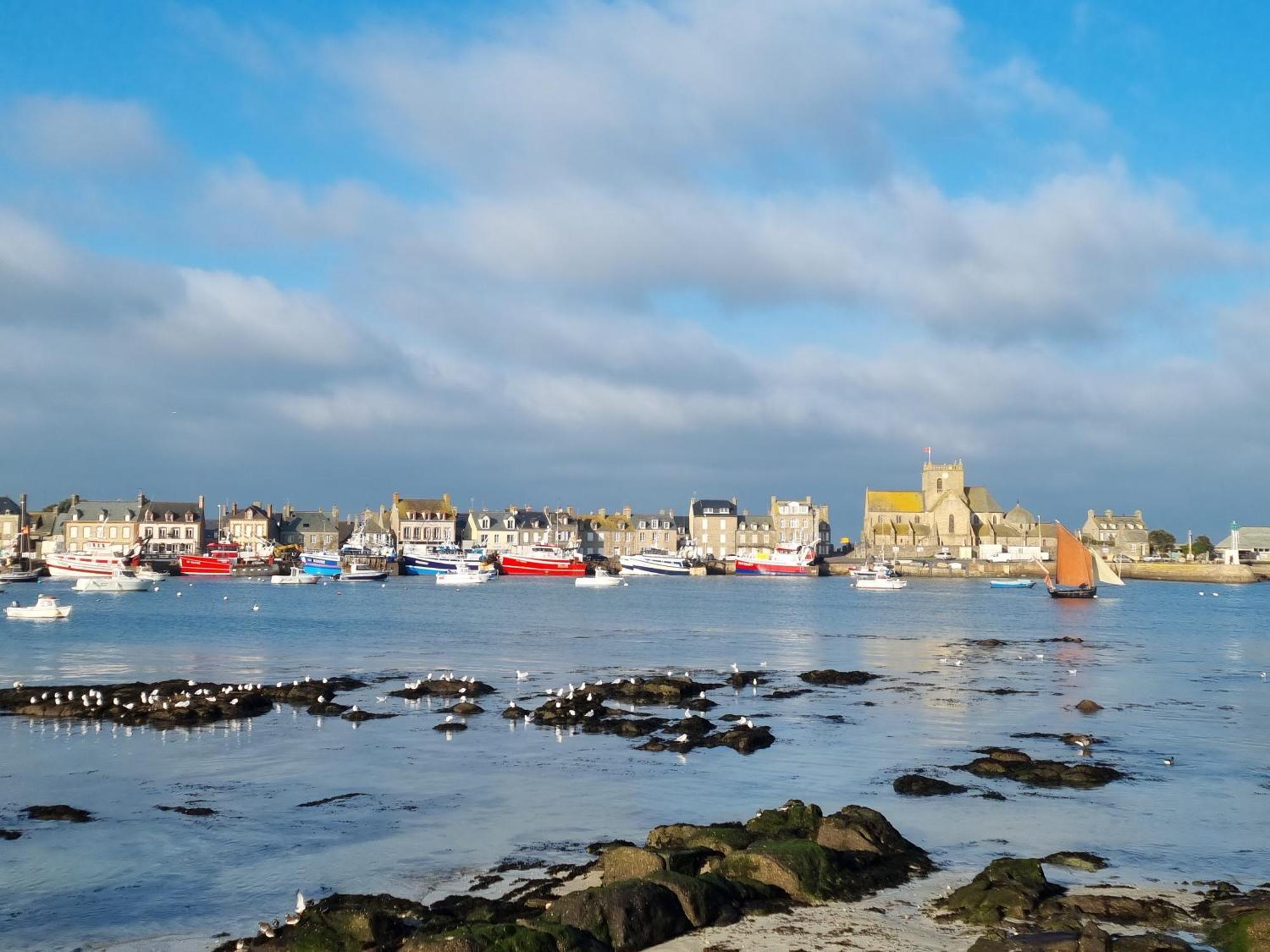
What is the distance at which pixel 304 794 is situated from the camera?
19766 mm

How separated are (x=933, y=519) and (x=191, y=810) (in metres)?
162

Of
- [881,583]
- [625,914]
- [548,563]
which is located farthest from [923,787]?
[548,563]

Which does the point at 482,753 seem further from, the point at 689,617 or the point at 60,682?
the point at 689,617

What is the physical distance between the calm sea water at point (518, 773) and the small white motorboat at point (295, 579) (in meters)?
65.9

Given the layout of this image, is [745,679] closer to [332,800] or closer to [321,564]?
[332,800]

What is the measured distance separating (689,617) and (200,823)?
5496 centimetres

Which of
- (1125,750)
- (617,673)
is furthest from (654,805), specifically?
(617,673)

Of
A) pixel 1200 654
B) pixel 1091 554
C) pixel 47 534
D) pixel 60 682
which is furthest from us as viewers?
pixel 47 534

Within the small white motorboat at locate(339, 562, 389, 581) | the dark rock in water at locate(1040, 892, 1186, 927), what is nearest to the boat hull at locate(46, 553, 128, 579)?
the small white motorboat at locate(339, 562, 389, 581)

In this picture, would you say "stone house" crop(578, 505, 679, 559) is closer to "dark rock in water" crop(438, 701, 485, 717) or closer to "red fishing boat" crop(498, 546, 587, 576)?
"red fishing boat" crop(498, 546, 587, 576)

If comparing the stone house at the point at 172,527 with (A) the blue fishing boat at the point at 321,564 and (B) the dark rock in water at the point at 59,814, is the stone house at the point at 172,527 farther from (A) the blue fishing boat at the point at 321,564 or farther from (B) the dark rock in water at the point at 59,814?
(B) the dark rock in water at the point at 59,814

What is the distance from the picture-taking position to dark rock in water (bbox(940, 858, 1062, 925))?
13.1 meters

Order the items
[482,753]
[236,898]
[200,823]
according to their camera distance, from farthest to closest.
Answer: [482,753] → [200,823] → [236,898]

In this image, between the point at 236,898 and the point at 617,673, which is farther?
the point at 617,673
